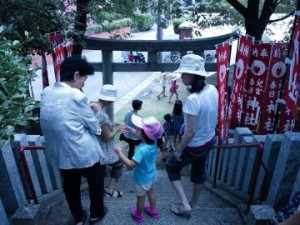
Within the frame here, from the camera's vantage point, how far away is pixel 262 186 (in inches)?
145

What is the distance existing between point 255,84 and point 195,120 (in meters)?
3.14

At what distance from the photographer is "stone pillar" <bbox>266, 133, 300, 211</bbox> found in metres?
3.01

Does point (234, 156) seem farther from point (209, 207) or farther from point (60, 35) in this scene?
point (60, 35)

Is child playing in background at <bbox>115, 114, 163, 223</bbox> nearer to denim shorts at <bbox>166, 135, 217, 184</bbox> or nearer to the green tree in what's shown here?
denim shorts at <bbox>166, 135, 217, 184</bbox>

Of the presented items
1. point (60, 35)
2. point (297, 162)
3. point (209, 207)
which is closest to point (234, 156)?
point (209, 207)

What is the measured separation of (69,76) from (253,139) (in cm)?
252

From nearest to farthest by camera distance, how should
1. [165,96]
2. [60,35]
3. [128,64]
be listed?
[60,35], [128,64], [165,96]

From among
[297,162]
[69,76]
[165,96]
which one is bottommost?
[165,96]

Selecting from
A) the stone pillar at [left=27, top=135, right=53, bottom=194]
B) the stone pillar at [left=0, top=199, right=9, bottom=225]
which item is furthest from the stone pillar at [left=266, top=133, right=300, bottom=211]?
the stone pillar at [left=27, top=135, right=53, bottom=194]

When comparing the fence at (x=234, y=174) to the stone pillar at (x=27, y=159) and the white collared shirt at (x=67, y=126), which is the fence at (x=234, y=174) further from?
the white collared shirt at (x=67, y=126)

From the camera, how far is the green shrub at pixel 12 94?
1.82 metres

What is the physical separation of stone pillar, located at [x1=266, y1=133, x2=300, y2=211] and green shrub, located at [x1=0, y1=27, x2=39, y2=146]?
2312mm

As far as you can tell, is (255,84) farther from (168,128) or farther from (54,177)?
(54,177)

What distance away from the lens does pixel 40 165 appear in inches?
163
